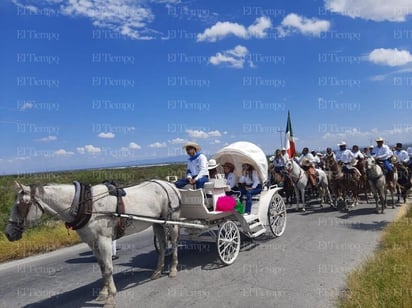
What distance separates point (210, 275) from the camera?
7.23 metres

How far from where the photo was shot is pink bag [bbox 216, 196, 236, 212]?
26.3 ft

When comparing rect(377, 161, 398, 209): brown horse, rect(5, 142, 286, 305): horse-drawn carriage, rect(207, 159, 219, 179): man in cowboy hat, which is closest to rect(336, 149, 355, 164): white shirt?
rect(377, 161, 398, 209): brown horse

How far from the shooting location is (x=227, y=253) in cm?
802

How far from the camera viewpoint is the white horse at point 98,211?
548 cm

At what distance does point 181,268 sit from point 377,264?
3.69 m

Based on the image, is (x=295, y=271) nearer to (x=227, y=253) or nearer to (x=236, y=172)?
(x=227, y=253)

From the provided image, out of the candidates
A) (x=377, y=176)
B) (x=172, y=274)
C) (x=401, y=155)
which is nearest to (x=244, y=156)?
(x=172, y=274)

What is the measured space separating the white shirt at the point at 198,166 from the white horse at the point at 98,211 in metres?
1.24

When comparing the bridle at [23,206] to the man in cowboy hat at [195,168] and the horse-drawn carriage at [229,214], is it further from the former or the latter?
the man in cowboy hat at [195,168]

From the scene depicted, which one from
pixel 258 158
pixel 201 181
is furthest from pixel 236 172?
pixel 201 181

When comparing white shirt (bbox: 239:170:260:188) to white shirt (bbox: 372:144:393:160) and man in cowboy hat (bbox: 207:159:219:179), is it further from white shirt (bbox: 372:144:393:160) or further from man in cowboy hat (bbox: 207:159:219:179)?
white shirt (bbox: 372:144:393:160)

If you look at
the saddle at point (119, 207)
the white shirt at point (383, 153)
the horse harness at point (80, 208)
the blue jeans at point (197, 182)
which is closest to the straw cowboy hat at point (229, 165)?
the blue jeans at point (197, 182)

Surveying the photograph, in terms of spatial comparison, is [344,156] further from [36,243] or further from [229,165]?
[36,243]

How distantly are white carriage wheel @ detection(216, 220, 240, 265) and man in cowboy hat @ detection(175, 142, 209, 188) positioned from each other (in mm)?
1059
